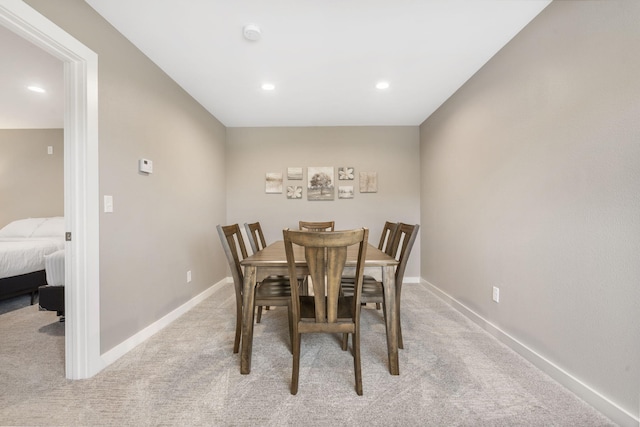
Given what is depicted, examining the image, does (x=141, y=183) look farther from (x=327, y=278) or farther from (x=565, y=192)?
(x=565, y=192)

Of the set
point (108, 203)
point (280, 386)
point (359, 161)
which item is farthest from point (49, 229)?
point (359, 161)

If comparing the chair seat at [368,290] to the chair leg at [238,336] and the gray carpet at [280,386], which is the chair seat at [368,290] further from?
the chair leg at [238,336]

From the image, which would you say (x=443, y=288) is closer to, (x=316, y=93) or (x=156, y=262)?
(x=316, y=93)


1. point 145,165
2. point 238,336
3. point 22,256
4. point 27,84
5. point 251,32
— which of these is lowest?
point 238,336

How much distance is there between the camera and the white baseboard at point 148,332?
1.71m

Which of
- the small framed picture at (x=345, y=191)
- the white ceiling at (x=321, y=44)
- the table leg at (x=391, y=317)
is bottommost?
the table leg at (x=391, y=317)

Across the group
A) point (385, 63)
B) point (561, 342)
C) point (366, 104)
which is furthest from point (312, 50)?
point (561, 342)

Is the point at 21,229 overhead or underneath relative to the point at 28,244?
overhead

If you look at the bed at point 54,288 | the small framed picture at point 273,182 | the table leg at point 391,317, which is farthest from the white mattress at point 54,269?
the table leg at point 391,317

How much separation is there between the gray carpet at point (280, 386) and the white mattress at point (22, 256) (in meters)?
0.99

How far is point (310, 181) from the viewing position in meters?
3.72

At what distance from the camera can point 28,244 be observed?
292cm

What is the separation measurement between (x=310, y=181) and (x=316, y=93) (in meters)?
1.32

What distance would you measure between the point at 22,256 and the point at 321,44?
13.0 ft
